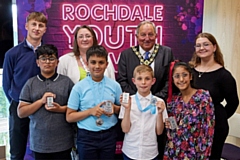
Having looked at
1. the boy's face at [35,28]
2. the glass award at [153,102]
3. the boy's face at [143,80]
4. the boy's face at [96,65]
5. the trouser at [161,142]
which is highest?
the boy's face at [35,28]

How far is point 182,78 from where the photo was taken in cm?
203

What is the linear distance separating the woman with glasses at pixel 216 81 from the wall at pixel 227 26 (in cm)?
96

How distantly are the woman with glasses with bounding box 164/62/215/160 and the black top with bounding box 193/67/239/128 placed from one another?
0.13 m

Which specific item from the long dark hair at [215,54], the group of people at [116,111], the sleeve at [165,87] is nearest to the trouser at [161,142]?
the group of people at [116,111]

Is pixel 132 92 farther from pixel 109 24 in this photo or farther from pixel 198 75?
pixel 109 24

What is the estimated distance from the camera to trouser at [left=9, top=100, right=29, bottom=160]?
2328 mm

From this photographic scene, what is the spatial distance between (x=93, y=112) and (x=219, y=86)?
101 centimetres

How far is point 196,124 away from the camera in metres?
2.01

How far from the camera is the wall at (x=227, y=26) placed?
3.04 meters

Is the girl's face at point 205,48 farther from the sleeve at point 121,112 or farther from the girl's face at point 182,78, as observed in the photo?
the sleeve at point 121,112

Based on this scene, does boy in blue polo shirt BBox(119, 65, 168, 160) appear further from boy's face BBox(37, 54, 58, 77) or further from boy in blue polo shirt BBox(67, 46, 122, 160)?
boy's face BBox(37, 54, 58, 77)

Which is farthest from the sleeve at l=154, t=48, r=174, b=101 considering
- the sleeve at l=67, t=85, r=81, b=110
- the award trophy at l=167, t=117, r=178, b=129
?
the sleeve at l=67, t=85, r=81, b=110

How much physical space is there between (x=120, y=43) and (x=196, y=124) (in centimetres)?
126

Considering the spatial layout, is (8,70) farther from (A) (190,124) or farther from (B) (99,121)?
(A) (190,124)
